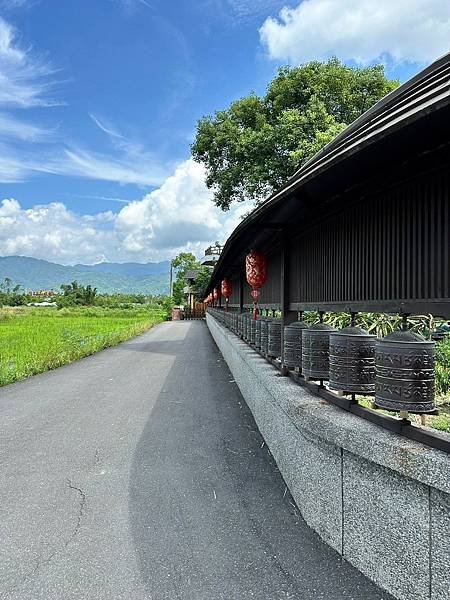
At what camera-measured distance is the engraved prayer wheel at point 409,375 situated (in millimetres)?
2402

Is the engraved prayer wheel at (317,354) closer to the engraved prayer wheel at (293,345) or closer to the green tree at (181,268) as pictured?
the engraved prayer wheel at (293,345)

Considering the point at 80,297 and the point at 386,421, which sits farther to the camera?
the point at 80,297

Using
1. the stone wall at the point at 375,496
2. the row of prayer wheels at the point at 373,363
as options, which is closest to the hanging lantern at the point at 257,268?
the row of prayer wheels at the point at 373,363

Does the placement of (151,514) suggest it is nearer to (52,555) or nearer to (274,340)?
(52,555)

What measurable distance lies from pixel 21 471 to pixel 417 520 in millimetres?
3258

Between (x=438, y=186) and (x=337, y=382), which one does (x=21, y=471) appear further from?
(x=438, y=186)

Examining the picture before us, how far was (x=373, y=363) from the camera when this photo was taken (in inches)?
116

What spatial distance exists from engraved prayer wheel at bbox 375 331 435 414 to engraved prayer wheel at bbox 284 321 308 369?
5.83ft

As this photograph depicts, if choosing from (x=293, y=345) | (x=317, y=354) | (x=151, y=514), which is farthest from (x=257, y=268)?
(x=151, y=514)

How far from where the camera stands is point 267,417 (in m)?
4.72

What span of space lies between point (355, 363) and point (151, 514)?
1.67m

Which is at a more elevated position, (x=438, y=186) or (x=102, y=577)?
(x=438, y=186)

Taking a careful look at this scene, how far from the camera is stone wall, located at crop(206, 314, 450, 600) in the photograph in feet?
6.55

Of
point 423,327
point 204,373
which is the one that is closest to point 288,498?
point 423,327
